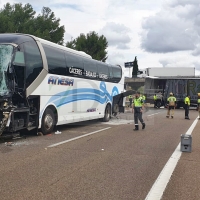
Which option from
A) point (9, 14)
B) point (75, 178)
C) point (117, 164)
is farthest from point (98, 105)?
point (9, 14)

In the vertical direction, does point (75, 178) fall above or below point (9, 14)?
below

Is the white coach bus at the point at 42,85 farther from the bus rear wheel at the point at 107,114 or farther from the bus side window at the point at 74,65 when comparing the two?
the bus rear wheel at the point at 107,114

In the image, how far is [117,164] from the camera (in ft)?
22.7

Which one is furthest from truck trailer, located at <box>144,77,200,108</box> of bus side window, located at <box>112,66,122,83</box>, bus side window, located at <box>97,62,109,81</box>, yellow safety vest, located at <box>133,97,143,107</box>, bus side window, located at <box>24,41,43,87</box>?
bus side window, located at <box>24,41,43,87</box>

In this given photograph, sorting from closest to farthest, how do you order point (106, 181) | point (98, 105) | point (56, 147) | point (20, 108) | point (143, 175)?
point (106, 181) < point (143, 175) < point (56, 147) < point (20, 108) < point (98, 105)

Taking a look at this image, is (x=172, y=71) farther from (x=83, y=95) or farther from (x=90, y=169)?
(x=90, y=169)

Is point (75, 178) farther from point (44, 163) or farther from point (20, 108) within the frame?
point (20, 108)

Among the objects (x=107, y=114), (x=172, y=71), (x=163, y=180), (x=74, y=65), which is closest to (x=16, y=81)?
(x=74, y=65)

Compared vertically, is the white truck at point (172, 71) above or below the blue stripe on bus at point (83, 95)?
above

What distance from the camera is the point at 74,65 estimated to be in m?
13.5

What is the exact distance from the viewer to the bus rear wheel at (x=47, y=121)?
1129 cm

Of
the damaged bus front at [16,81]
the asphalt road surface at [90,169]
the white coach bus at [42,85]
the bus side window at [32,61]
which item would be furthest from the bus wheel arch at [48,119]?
the bus side window at [32,61]

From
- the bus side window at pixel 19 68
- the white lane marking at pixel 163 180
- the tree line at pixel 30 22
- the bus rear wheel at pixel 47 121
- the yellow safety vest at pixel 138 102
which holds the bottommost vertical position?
the white lane marking at pixel 163 180

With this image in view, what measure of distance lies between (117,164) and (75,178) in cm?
146
